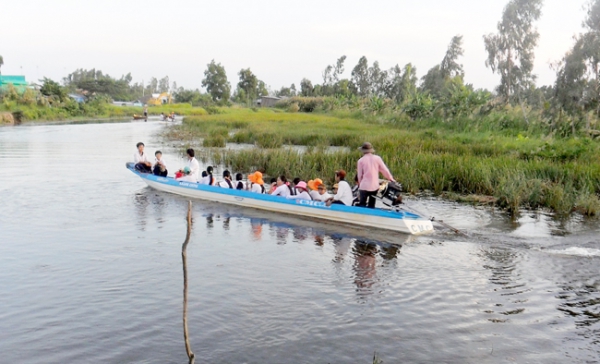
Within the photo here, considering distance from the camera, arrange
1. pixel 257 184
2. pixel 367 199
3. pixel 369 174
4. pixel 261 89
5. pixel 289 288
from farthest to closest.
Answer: pixel 261 89 < pixel 257 184 < pixel 367 199 < pixel 369 174 < pixel 289 288

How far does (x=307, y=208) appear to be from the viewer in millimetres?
12180

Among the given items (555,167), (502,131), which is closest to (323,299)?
(555,167)

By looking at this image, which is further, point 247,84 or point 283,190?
point 247,84

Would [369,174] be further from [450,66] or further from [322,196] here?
[450,66]

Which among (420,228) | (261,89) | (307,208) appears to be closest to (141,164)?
(307,208)

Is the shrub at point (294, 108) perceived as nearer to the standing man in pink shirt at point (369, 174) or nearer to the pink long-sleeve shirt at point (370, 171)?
the standing man in pink shirt at point (369, 174)

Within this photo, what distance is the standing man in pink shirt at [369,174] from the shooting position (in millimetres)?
10766

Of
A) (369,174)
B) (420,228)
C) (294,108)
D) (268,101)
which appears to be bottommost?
(420,228)

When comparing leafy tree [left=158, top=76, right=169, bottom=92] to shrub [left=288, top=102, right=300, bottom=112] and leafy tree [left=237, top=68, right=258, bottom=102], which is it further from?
shrub [left=288, top=102, right=300, bottom=112]

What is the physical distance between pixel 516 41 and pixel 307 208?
2872 centimetres

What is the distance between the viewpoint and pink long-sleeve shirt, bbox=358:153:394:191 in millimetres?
10773

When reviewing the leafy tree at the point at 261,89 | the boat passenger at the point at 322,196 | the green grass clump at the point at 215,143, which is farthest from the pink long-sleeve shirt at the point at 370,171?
the leafy tree at the point at 261,89

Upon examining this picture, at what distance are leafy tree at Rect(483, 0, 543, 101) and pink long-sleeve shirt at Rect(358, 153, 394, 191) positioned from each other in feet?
91.3

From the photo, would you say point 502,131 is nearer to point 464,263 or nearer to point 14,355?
point 464,263
